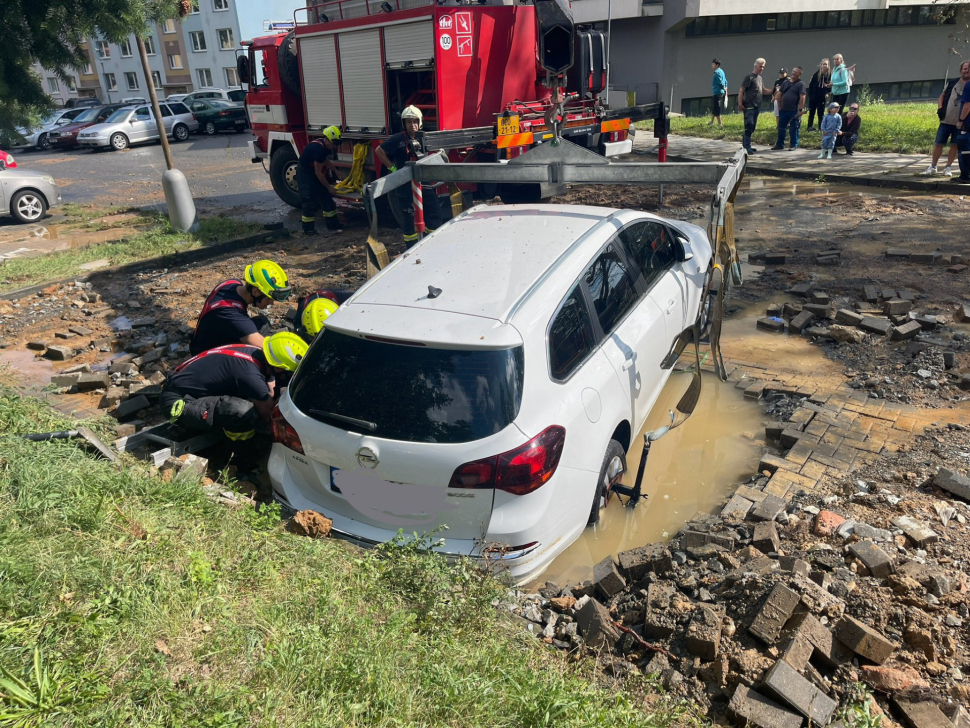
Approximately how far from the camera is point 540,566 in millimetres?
3553

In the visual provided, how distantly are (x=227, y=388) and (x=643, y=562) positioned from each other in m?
3.02

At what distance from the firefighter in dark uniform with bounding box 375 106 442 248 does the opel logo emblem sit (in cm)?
573

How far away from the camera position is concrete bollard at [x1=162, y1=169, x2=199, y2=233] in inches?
448

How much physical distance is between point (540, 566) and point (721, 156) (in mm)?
13709

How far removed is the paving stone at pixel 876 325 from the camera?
6117mm

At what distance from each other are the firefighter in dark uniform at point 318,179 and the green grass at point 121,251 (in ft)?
3.35

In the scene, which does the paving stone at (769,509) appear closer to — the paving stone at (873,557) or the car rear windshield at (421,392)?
the paving stone at (873,557)

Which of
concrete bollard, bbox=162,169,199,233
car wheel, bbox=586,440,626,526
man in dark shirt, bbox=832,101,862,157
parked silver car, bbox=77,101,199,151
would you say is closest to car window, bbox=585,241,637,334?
car wheel, bbox=586,440,626,526

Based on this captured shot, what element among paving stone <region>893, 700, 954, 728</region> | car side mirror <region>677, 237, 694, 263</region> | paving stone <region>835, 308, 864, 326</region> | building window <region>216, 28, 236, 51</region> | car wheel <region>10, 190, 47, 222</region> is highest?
building window <region>216, 28, 236, 51</region>

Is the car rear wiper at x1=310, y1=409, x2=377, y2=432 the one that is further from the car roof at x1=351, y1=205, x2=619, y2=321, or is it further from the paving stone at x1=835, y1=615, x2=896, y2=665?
the paving stone at x1=835, y1=615, x2=896, y2=665

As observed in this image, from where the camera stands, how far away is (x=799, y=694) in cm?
265

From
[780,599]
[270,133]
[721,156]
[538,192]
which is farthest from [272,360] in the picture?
[721,156]

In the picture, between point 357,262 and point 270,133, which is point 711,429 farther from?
point 270,133

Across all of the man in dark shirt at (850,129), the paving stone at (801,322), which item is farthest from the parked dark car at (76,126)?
the paving stone at (801,322)
